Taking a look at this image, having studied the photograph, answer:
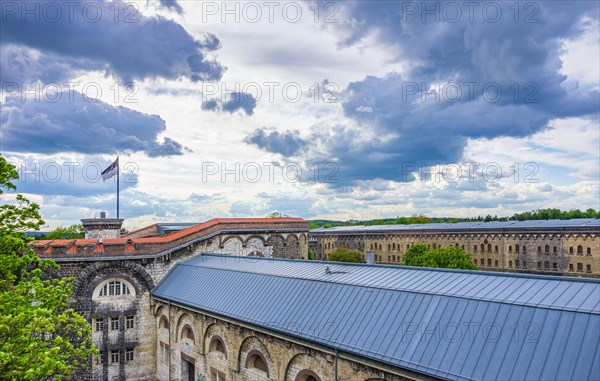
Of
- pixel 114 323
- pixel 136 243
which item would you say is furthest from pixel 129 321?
pixel 136 243

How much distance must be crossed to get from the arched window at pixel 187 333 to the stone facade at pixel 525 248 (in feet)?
152

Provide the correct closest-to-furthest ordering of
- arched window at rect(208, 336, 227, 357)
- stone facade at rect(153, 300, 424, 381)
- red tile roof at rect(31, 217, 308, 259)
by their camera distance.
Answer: stone facade at rect(153, 300, 424, 381) < arched window at rect(208, 336, 227, 357) < red tile roof at rect(31, 217, 308, 259)

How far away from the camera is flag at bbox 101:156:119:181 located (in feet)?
119

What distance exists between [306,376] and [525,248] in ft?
181

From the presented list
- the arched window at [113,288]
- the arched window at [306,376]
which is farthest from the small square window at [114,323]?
the arched window at [306,376]

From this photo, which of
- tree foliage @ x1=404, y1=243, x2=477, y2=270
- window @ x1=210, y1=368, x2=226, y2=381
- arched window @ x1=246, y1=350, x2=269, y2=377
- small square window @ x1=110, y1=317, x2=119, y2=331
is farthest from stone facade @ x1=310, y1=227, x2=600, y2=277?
arched window @ x1=246, y1=350, x2=269, y2=377

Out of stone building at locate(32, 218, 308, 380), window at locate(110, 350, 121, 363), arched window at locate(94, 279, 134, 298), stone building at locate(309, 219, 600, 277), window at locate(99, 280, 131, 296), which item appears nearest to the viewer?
stone building at locate(32, 218, 308, 380)

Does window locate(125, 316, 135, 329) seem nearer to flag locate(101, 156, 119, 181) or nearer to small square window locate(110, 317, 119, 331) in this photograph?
small square window locate(110, 317, 119, 331)

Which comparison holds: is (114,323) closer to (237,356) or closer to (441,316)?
(237,356)

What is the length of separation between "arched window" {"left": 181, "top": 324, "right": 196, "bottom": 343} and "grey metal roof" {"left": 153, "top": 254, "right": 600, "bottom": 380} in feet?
12.7

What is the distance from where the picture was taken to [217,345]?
22.1 m

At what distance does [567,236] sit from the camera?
57844 mm

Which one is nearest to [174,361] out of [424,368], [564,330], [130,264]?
[130,264]

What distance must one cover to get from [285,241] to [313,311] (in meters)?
18.6
